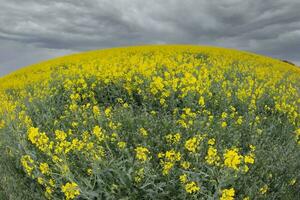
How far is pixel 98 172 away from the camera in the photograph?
149 inches

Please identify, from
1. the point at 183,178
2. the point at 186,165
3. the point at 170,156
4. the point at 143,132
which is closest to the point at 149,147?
the point at 143,132

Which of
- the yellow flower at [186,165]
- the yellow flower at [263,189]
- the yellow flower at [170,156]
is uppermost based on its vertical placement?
the yellow flower at [170,156]

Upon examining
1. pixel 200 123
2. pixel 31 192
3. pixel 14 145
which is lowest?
pixel 31 192

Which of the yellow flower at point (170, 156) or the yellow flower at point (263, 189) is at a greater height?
the yellow flower at point (170, 156)

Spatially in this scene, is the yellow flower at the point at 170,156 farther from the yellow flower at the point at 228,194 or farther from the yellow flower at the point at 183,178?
the yellow flower at the point at 228,194

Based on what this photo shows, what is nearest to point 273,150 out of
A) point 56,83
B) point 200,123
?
point 200,123

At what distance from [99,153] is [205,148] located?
121 centimetres

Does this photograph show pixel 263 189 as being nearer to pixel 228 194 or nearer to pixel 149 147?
pixel 228 194

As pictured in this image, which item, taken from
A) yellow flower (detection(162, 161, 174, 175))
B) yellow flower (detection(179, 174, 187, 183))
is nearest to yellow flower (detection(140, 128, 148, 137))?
yellow flower (detection(162, 161, 174, 175))

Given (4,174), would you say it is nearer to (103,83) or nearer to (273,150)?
(103,83)

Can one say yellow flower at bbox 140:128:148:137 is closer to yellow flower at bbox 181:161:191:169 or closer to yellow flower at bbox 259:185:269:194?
yellow flower at bbox 181:161:191:169

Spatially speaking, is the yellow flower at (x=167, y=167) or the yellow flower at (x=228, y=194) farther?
the yellow flower at (x=167, y=167)

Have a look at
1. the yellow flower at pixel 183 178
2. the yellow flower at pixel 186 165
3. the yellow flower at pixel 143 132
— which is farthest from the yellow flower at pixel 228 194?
the yellow flower at pixel 143 132

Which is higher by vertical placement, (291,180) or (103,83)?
(103,83)
